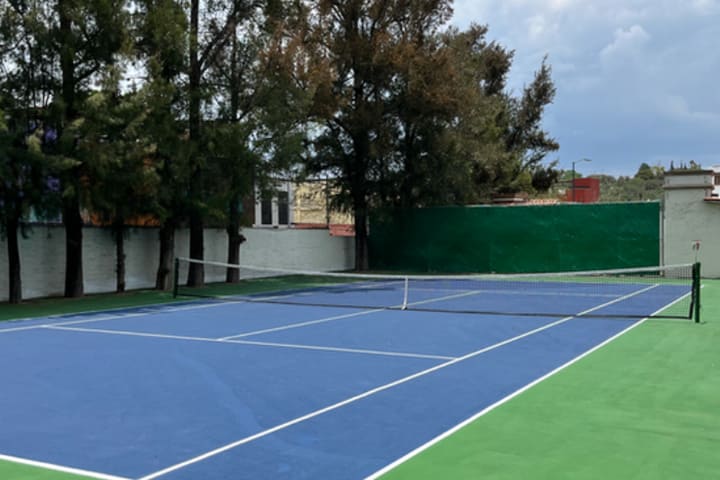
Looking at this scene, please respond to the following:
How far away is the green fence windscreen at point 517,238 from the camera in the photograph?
27.0m

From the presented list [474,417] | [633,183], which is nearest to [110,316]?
[474,417]

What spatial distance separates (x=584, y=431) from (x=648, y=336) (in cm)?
631

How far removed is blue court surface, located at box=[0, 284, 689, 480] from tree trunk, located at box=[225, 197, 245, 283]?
8494mm

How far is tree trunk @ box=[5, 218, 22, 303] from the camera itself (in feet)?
60.0

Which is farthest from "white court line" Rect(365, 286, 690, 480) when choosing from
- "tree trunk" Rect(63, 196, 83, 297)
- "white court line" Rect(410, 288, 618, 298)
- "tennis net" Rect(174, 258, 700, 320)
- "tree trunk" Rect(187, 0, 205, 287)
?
"tree trunk" Rect(63, 196, 83, 297)

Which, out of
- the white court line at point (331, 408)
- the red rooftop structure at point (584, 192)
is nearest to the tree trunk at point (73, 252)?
the white court line at point (331, 408)

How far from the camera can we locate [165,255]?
22766mm

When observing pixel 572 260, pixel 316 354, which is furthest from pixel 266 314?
pixel 572 260

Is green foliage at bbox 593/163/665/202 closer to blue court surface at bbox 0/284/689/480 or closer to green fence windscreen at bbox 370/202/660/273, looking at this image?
green fence windscreen at bbox 370/202/660/273

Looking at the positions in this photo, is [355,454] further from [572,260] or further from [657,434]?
[572,260]

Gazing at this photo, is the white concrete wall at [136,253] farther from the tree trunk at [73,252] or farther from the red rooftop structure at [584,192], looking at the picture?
the red rooftop structure at [584,192]

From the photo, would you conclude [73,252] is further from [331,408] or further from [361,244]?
[331,408]

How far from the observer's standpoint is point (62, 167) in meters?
16.7

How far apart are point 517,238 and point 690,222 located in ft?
20.1
